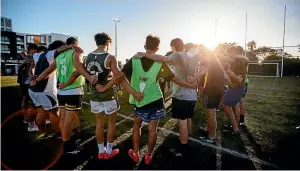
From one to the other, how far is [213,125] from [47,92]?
3.90m

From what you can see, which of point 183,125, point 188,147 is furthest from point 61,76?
point 188,147

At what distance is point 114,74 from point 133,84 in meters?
→ 0.37

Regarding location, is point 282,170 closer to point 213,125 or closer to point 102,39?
point 213,125

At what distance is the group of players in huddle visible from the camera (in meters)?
3.67

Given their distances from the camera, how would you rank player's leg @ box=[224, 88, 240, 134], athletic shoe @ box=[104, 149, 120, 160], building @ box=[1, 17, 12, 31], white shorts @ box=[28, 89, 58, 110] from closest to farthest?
athletic shoe @ box=[104, 149, 120, 160], white shorts @ box=[28, 89, 58, 110], player's leg @ box=[224, 88, 240, 134], building @ box=[1, 17, 12, 31]

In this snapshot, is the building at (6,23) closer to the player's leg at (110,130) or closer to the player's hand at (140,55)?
the player's leg at (110,130)

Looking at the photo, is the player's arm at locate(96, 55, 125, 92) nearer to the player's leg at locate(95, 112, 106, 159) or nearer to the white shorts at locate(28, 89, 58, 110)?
the player's leg at locate(95, 112, 106, 159)

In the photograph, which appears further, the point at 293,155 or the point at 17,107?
the point at 17,107

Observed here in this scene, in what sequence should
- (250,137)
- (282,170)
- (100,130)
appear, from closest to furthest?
(282,170)
(100,130)
(250,137)

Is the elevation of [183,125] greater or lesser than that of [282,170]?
greater

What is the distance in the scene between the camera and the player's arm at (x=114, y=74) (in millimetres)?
3682

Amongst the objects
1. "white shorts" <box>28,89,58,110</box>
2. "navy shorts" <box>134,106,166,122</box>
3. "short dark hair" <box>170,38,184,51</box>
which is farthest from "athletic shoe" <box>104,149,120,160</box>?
"short dark hair" <box>170,38,184,51</box>

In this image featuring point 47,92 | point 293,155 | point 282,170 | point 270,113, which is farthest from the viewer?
point 270,113

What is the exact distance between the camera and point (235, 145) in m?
4.79
